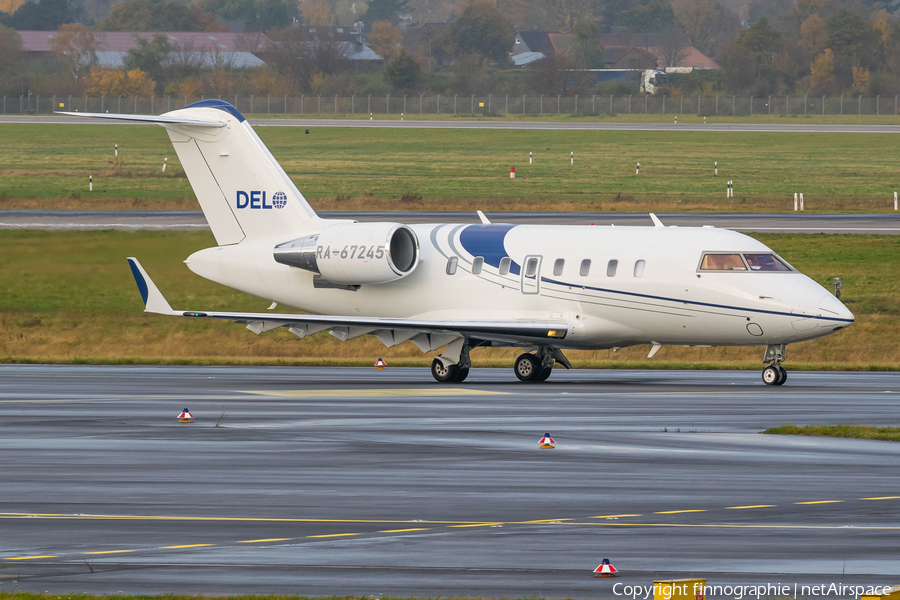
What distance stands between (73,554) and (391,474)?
565 centimetres

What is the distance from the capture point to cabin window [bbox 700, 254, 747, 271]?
30.1m

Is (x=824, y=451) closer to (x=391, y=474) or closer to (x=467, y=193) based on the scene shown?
(x=391, y=474)

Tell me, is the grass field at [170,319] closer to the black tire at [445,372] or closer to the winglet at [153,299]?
the black tire at [445,372]

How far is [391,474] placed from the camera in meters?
18.3

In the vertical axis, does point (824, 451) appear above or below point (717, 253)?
below

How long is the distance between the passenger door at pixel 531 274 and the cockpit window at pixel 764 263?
479cm

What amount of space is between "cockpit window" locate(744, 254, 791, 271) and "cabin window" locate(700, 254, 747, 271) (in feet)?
0.60

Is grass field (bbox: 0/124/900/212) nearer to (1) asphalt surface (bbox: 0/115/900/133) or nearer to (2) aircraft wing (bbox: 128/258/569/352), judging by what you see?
(1) asphalt surface (bbox: 0/115/900/133)

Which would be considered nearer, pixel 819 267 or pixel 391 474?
pixel 391 474

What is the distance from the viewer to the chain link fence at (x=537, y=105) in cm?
14162

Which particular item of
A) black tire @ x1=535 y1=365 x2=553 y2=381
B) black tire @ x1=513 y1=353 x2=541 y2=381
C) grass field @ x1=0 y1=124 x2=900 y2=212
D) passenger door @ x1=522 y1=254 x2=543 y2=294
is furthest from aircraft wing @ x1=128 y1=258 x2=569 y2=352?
grass field @ x1=0 y1=124 x2=900 y2=212

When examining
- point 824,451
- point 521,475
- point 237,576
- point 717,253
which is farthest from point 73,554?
point 717,253

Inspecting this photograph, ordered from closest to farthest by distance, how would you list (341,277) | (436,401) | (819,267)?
(436,401)
(341,277)
(819,267)

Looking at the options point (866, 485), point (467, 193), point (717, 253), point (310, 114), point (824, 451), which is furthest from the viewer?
point (310, 114)
